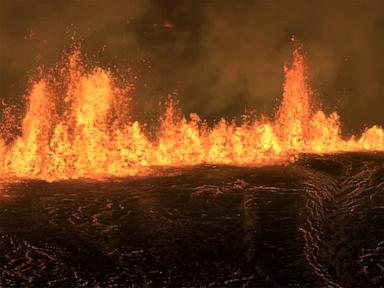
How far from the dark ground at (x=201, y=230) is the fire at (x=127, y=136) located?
1767 millimetres

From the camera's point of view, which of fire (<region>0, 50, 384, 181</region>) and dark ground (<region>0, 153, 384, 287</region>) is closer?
dark ground (<region>0, 153, 384, 287</region>)

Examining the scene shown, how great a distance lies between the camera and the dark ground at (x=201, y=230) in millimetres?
10117

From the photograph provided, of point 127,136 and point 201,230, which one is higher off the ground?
point 127,136

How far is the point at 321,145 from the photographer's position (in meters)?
21.9

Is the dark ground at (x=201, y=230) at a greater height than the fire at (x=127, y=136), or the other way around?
the fire at (x=127, y=136)

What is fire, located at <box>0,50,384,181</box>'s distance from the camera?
61.6 feet

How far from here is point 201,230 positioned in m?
12.3

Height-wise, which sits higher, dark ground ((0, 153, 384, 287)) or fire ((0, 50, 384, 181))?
fire ((0, 50, 384, 181))

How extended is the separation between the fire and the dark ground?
177 cm

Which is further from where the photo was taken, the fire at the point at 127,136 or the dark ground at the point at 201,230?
the fire at the point at 127,136

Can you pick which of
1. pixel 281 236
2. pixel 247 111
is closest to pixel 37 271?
pixel 281 236

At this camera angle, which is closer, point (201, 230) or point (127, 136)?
point (201, 230)

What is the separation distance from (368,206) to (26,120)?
13.6m

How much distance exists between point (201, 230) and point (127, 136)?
1024cm
